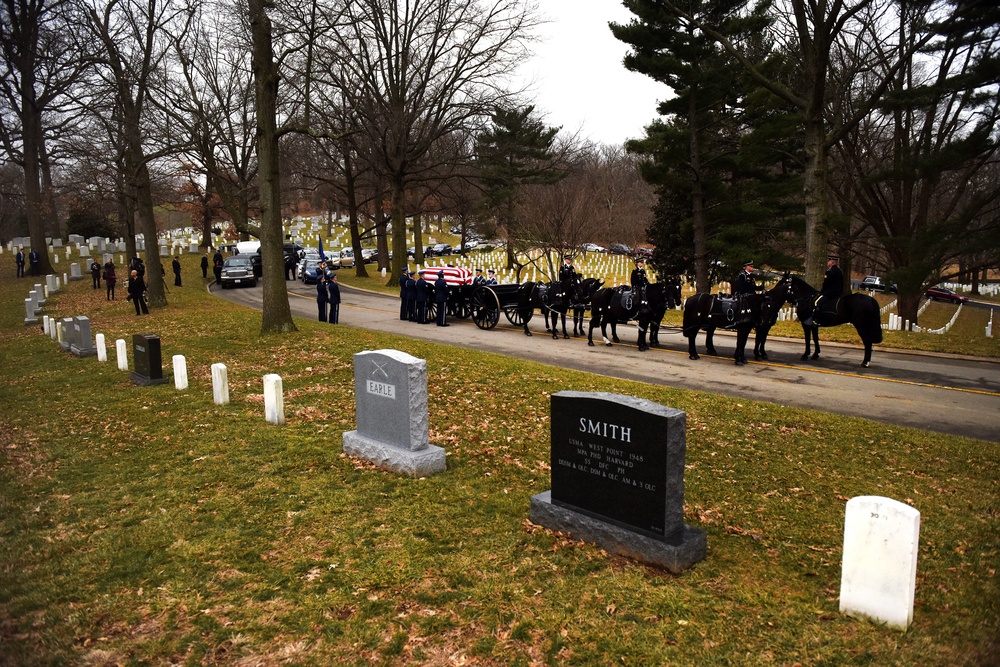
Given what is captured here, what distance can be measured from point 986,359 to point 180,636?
1752 centimetres

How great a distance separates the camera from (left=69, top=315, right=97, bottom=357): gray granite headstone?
619 inches

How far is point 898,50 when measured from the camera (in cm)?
2548

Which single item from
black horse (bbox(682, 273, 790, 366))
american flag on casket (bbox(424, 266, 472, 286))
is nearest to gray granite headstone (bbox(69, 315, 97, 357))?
american flag on casket (bbox(424, 266, 472, 286))

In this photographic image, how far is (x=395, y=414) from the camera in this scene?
755cm

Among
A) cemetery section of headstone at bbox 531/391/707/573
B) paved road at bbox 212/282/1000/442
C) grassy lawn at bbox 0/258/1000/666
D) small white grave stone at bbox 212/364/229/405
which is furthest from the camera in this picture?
small white grave stone at bbox 212/364/229/405

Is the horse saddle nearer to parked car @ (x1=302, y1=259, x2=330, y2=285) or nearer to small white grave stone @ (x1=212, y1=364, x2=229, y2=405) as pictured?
small white grave stone @ (x1=212, y1=364, x2=229, y2=405)

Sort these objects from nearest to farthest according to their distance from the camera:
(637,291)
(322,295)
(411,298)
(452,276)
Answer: (637,291) → (322,295) → (411,298) → (452,276)

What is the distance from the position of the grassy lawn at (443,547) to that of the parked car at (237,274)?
26.1m

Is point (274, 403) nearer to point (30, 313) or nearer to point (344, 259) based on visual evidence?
point (30, 313)

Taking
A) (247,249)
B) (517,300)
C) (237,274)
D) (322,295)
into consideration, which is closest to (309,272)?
(237,274)

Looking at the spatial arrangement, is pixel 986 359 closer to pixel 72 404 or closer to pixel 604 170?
pixel 72 404

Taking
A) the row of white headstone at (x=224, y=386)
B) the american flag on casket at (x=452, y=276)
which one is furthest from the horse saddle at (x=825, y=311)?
the row of white headstone at (x=224, y=386)

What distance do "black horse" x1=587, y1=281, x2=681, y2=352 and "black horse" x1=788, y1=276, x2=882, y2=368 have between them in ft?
10.2

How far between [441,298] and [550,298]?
13.7 feet
